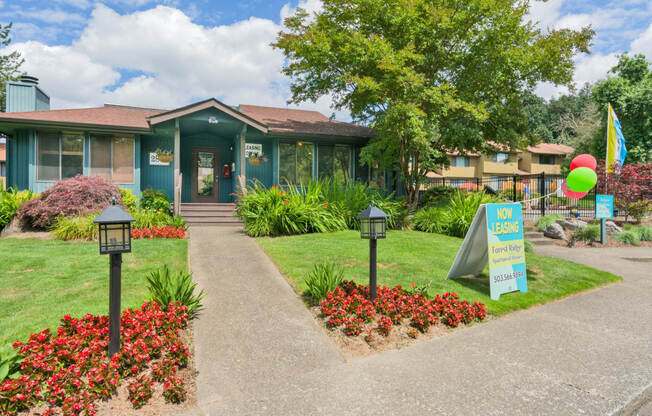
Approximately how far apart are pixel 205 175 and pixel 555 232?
12922 millimetres

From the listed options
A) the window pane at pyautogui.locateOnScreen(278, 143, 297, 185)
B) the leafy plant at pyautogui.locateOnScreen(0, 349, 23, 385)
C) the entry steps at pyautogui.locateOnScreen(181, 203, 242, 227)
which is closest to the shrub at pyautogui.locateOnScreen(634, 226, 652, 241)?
the window pane at pyautogui.locateOnScreen(278, 143, 297, 185)

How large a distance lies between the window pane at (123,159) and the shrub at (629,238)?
1595 centimetres

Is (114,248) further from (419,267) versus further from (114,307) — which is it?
(419,267)

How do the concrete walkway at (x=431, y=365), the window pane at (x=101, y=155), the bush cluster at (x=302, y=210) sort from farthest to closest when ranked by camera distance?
the window pane at (x=101, y=155)
the bush cluster at (x=302, y=210)
the concrete walkway at (x=431, y=365)

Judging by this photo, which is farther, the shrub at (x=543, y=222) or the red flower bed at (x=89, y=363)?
the shrub at (x=543, y=222)

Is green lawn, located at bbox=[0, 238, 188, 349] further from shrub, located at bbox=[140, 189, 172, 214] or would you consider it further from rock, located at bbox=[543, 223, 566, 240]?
rock, located at bbox=[543, 223, 566, 240]

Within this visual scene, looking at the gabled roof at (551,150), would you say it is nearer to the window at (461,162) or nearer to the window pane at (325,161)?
the window at (461,162)

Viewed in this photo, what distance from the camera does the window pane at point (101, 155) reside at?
12805 millimetres

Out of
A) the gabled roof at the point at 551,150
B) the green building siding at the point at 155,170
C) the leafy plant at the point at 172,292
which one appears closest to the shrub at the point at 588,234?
the leafy plant at the point at 172,292

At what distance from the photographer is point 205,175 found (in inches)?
599

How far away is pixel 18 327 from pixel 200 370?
7.01 ft

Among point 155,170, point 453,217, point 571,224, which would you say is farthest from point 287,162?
point 571,224

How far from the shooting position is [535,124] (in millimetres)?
51062

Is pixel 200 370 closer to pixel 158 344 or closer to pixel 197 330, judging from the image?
pixel 158 344
